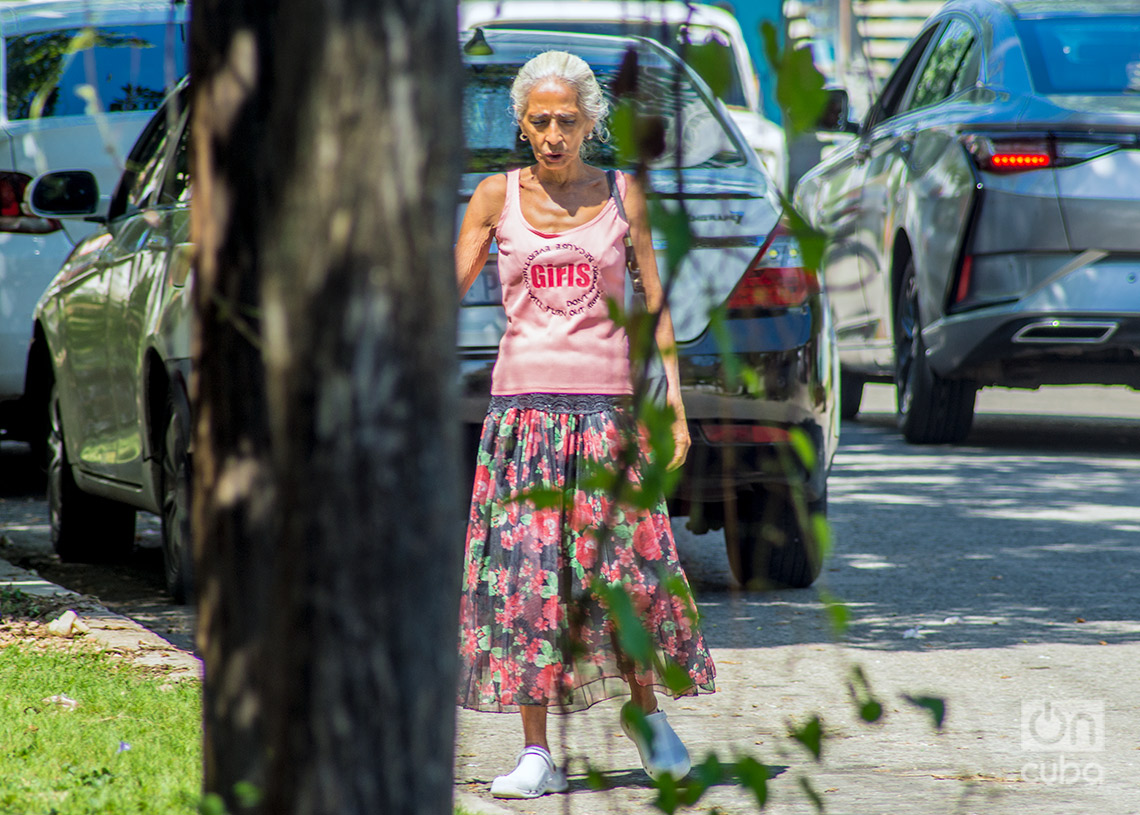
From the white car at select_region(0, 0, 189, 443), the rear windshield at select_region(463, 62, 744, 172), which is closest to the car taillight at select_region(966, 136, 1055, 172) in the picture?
the rear windshield at select_region(463, 62, 744, 172)

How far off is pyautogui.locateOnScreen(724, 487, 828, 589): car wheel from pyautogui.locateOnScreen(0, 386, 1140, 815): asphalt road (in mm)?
79

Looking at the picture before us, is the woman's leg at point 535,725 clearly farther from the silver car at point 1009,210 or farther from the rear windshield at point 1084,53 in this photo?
the rear windshield at point 1084,53

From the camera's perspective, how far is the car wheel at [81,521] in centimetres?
690

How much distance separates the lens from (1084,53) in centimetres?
889

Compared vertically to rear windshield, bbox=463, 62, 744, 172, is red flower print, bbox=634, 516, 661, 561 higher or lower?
lower

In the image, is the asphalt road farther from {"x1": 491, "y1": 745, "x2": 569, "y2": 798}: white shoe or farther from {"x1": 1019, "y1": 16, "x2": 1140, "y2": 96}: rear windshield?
{"x1": 1019, "y1": 16, "x2": 1140, "y2": 96}: rear windshield

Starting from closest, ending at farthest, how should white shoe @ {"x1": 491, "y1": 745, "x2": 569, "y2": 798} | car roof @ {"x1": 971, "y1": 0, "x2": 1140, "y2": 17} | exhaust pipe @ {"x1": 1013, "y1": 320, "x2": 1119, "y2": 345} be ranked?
white shoe @ {"x1": 491, "y1": 745, "x2": 569, "y2": 798} → exhaust pipe @ {"x1": 1013, "y1": 320, "x2": 1119, "y2": 345} → car roof @ {"x1": 971, "y1": 0, "x2": 1140, "y2": 17}

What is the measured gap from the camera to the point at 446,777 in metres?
1.64

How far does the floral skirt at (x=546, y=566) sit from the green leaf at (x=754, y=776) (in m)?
1.95

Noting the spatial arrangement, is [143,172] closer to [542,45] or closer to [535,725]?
[542,45]

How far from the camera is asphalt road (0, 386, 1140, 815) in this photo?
12.6 ft

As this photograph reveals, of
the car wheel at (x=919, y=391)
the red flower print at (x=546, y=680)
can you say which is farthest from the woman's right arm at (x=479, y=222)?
the car wheel at (x=919, y=391)

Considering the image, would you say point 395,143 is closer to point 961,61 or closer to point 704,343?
point 704,343

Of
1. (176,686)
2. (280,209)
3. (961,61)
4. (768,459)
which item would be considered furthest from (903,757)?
(961,61)
